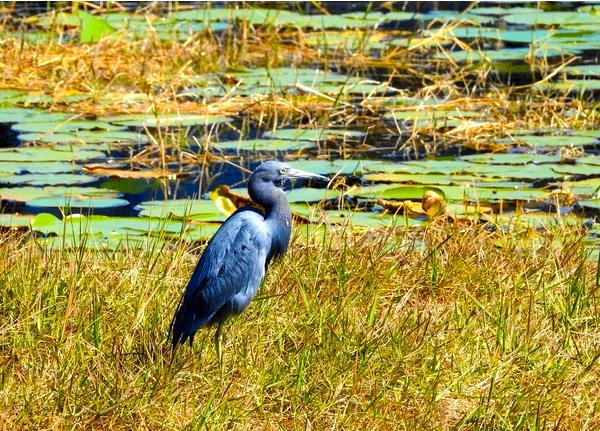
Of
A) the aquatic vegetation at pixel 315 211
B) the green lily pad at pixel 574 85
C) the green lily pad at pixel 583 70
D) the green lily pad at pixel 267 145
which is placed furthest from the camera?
the green lily pad at pixel 583 70

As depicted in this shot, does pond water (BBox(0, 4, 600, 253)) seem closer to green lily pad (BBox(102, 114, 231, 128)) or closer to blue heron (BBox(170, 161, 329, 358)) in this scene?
green lily pad (BBox(102, 114, 231, 128))

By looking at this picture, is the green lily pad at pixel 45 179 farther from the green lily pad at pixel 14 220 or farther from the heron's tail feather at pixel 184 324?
the heron's tail feather at pixel 184 324

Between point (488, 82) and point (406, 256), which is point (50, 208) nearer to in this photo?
point (406, 256)

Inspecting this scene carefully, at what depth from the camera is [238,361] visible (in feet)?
13.9

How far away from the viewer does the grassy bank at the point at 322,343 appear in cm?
385

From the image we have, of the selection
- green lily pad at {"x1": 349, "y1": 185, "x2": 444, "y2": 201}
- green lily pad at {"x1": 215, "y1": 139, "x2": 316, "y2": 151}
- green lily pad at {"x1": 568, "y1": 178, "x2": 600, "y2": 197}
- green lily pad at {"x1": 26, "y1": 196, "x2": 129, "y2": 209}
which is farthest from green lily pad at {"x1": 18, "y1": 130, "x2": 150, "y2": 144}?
green lily pad at {"x1": 568, "y1": 178, "x2": 600, "y2": 197}

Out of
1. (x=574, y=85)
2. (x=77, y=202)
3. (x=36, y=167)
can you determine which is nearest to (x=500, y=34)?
(x=574, y=85)

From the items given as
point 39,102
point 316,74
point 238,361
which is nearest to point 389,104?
point 316,74

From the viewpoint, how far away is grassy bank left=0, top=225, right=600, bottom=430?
3.85 metres

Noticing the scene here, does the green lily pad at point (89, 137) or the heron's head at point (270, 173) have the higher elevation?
the heron's head at point (270, 173)

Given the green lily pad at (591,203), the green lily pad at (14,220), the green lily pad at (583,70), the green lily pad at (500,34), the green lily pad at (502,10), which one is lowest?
the green lily pad at (14,220)

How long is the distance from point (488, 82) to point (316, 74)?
1334 mm

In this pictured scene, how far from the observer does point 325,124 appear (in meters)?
7.76

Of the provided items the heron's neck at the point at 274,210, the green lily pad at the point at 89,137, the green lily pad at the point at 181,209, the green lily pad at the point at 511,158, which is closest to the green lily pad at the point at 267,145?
the green lily pad at the point at 89,137
